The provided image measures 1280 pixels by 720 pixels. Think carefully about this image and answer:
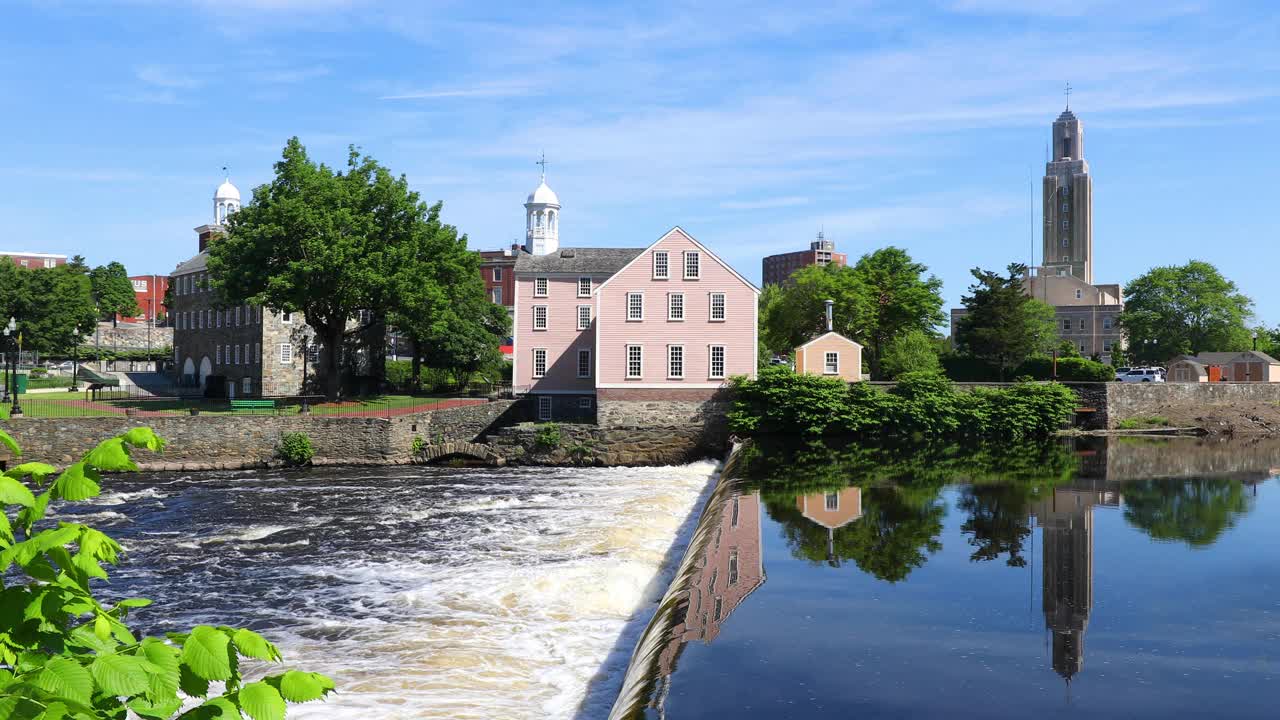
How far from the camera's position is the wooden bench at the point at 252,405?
43219 millimetres

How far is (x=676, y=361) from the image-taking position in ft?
154

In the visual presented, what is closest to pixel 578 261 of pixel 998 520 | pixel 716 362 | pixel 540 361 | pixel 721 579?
pixel 540 361

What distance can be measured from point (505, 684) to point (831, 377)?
121 feet

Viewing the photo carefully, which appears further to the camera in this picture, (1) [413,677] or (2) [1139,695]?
(1) [413,677]

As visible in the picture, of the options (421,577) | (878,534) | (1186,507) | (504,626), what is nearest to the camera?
(504,626)

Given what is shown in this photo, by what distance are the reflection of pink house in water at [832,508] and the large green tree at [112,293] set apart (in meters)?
107

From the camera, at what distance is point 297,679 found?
12.3ft

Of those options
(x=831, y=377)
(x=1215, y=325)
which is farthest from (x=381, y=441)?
(x=1215, y=325)

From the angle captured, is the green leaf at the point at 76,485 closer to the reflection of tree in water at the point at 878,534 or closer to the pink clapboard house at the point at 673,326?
the reflection of tree in water at the point at 878,534

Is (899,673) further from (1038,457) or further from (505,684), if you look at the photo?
(1038,457)

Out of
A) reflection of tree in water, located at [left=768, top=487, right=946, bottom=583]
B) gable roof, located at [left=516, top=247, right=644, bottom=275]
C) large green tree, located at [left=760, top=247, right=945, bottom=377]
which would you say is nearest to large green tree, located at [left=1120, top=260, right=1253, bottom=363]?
large green tree, located at [left=760, top=247, right=945, bottom=377]

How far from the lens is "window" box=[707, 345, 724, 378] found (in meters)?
47.0

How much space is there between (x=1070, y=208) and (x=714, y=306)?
416ft

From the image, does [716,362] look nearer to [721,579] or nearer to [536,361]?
[536,361]
